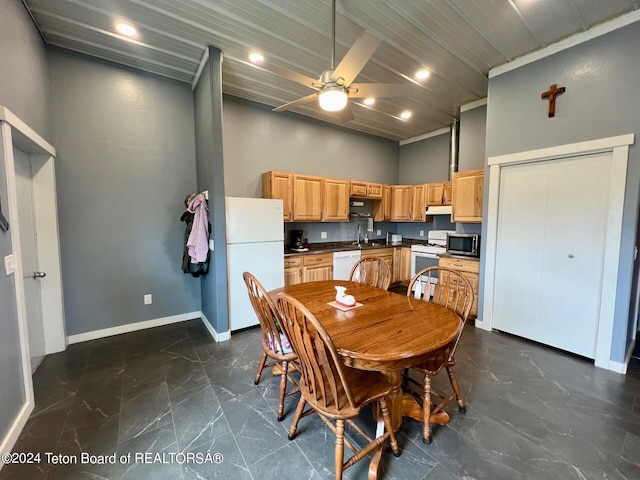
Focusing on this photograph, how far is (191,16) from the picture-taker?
2.32 m

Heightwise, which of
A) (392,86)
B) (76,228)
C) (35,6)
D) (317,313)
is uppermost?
(35,6)

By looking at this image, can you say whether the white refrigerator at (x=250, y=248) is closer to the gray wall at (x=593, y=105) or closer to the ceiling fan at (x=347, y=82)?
the ceiling fan at (x=347, y=82)

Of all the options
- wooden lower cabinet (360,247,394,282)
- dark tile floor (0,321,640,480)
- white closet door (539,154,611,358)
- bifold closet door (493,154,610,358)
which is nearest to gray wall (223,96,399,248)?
wooden lower cabinet (360,247,394,282)

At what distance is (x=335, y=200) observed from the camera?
4605mm

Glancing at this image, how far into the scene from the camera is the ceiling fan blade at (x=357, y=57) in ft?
5.61

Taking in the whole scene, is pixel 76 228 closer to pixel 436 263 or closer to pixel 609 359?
pixel 436 263

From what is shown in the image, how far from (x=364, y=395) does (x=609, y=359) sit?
269 cm

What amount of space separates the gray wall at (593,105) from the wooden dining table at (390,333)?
1.93 m

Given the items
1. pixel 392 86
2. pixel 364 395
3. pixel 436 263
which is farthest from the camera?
pixel 436 263

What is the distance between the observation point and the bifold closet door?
2598 millimetres

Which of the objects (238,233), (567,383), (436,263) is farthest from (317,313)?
(436,263)

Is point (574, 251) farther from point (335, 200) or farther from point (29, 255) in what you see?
point (29, 255)

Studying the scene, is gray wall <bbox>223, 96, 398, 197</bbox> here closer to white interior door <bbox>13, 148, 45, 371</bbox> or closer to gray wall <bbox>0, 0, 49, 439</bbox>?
gray wall <bbox>0, 0, 49, 439</bbox>

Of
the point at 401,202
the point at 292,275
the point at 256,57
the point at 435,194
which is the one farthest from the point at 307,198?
the point at 435,194
